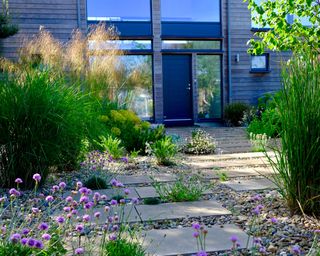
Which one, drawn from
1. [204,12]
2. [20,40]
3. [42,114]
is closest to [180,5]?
[204,12]

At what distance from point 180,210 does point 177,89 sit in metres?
7.15

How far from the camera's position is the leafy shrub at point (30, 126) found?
291 cm

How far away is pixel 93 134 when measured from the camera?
402 cm

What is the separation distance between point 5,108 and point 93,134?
1216mm

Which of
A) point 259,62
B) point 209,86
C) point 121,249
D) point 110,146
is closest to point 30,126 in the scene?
point 110,146

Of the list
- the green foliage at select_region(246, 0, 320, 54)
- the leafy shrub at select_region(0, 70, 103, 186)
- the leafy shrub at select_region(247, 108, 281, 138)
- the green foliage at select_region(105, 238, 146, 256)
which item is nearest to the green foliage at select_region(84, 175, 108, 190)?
the leafy shrub at select_region(0, 70, 103, 186)

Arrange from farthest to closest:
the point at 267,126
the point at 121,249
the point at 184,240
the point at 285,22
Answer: the point at 267,126 → the point at 285,22 → the point at 184,240 → the point at 121,249

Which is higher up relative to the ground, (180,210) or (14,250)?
(14,250)

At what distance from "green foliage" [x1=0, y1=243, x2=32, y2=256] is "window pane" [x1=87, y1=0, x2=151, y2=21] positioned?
8.17m

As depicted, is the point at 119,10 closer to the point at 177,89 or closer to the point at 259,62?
the point at 177,89

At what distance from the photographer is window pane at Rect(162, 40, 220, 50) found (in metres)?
9.26

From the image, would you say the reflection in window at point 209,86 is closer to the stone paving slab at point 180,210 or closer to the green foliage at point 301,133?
the stone paving slab at point 180,210

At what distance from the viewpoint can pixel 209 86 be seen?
9.69 m

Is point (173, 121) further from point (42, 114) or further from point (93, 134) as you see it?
point (42, 114)
